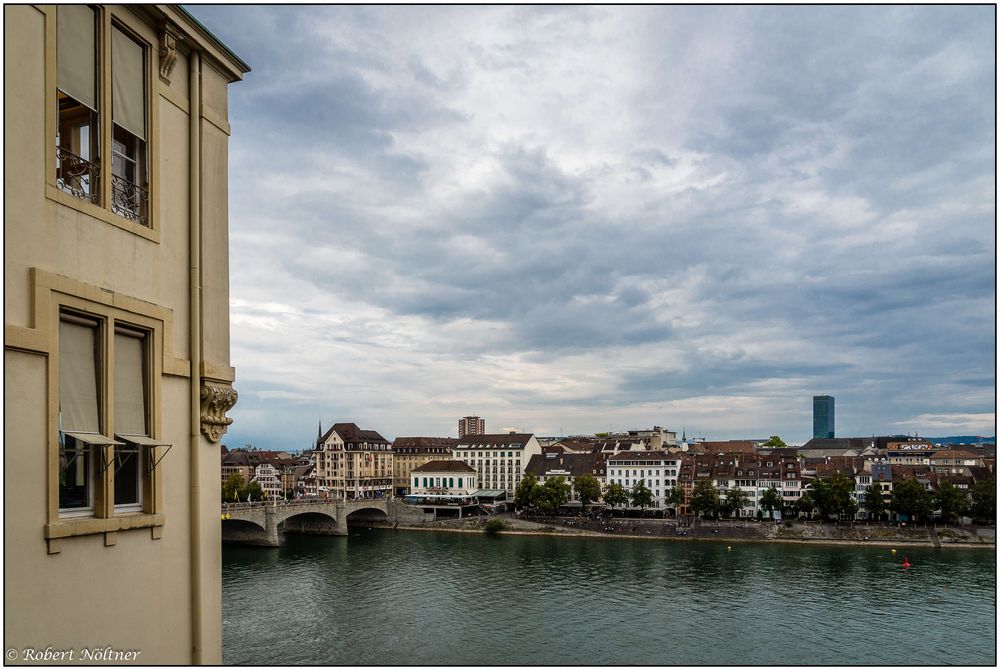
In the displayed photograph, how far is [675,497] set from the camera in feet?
218

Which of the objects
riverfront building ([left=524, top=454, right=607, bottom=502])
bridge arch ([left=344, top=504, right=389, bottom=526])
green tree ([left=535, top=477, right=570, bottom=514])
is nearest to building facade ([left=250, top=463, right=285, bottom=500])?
bridge arch ([left=344, top=504, right=389, bottom=526])

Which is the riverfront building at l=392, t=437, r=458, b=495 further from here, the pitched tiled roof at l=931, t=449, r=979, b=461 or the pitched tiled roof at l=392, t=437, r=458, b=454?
the pitched tiled roof at l=931, t=449, r=979, b=461

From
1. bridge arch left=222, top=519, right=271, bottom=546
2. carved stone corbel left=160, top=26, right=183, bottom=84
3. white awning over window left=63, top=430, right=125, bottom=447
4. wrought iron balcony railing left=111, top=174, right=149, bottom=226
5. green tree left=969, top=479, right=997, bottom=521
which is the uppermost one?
carved stone corbel left=160, top=26, right=183, bottom=84

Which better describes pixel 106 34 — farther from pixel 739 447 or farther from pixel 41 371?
pixel 739 447

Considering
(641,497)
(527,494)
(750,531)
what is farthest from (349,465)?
(750,531)

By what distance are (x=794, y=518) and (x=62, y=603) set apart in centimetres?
6379

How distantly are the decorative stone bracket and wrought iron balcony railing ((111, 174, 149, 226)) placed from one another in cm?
103

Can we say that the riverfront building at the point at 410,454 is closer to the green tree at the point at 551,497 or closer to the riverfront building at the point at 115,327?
the green tree at the point at 551,497

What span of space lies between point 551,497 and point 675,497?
1103cm

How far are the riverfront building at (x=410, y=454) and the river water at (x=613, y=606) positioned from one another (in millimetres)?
41423

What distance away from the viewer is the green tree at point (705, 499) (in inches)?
2403

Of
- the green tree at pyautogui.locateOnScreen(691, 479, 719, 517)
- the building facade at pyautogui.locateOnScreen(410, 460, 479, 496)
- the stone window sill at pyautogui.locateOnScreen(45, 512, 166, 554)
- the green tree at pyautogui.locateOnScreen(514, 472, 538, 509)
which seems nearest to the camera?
the stone window sill at pyautogui.locateOnScreen(45, 512, 166, 554)

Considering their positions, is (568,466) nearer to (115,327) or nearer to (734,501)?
(734,501)

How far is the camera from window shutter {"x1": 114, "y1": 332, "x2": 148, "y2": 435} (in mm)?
3975
